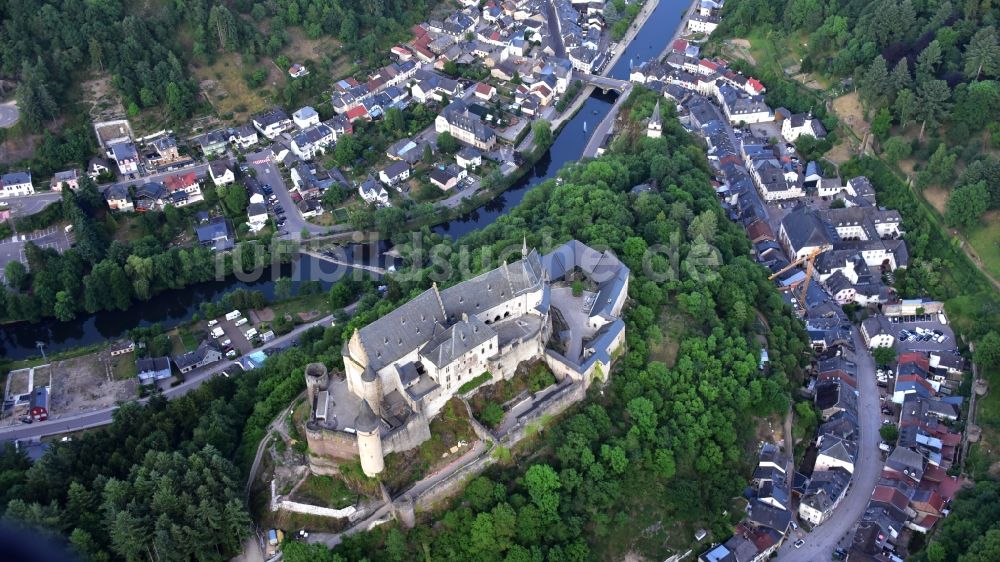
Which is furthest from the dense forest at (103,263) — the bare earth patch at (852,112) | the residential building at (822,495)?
the bare earth patch at (852,112)

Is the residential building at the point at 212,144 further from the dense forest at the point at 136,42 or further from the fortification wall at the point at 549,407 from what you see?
the fortification wall at the point at 549,407

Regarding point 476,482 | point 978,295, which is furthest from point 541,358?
point 978,295

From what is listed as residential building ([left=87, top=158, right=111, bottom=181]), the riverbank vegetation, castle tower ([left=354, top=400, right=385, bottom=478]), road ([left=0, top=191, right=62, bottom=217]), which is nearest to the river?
road ([left=0, top=191, right=62, bottom=217])

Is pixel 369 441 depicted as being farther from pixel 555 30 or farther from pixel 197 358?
pixel 555 30

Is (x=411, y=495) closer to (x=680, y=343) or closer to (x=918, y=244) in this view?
(x=680, y=343)

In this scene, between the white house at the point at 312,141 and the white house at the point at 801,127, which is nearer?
the white house at the point at 801,127
